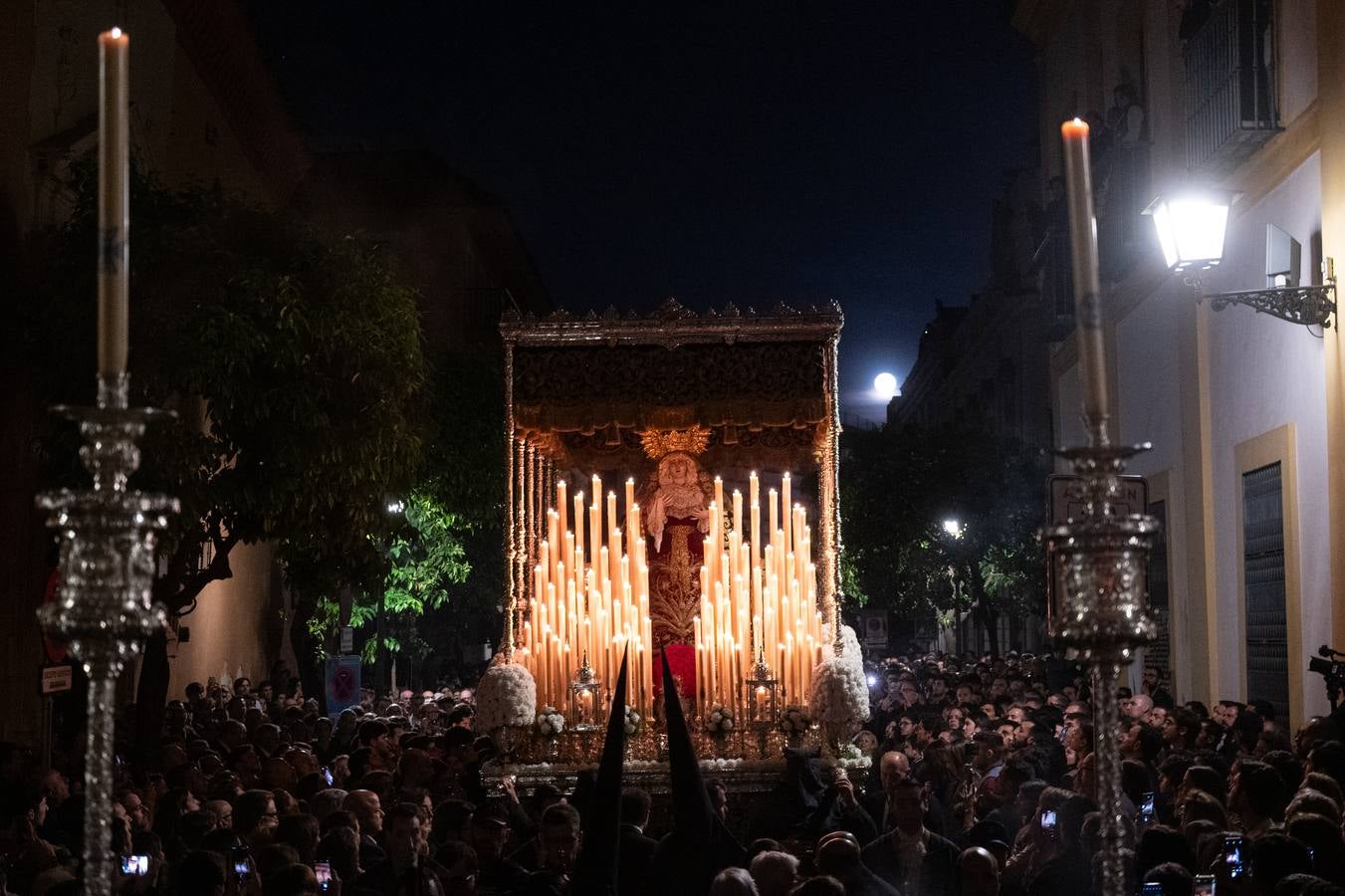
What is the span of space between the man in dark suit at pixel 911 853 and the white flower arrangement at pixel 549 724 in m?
6.22

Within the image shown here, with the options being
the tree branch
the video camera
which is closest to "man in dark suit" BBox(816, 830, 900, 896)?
the video camera

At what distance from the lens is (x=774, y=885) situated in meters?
7.16

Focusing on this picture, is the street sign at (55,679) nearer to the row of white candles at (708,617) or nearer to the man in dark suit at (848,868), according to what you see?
the row of white candles at (708,617)

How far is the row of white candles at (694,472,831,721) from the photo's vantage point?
14.8 meters

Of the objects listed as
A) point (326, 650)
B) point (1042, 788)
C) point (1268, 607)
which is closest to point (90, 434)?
point (1042, 788)

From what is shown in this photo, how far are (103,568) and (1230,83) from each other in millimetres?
14199

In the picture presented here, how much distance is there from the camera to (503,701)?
14312mm

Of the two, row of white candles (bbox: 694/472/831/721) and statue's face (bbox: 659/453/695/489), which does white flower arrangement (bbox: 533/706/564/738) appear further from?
statue's face (bbox: 659/453/695/489)

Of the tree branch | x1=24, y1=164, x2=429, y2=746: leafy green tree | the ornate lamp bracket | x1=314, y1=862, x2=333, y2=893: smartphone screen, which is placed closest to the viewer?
x1=314, y1=862, x2=333, y2=893: smartphone screen

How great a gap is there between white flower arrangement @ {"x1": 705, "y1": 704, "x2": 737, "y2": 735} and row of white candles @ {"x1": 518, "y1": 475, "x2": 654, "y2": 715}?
25.4 inches

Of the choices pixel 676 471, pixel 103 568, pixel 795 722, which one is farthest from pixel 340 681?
pixel 103 568

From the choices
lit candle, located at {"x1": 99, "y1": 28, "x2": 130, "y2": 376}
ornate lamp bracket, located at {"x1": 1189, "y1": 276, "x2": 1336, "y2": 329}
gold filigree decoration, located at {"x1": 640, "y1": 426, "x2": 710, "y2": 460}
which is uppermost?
ornate lamp bracket, located at {"x1": 1189, "y1": 276, "x2": 1336, "y2": 329}

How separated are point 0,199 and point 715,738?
8279 mm

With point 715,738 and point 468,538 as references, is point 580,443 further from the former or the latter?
point 468,538
